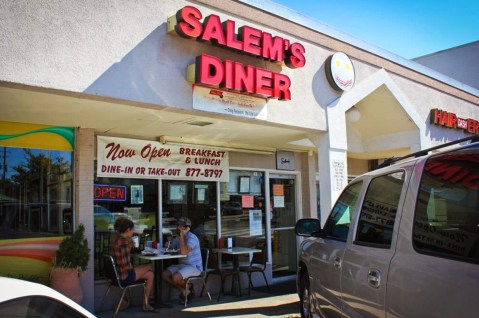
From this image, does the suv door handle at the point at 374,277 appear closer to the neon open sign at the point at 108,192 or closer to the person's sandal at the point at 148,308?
the person's sandal at the point at 148,308

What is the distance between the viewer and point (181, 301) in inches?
332

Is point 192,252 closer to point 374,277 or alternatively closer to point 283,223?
point 283,223

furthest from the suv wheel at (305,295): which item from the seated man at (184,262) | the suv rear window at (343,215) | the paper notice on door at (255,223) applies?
the paper notice on door at (255,223)

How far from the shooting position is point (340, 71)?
8516 millimetres

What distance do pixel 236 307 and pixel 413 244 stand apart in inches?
230

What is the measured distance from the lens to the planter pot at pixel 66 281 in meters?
6.79

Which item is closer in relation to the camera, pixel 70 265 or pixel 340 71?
pixel 70 265

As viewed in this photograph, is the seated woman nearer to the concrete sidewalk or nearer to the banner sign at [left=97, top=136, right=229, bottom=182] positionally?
the concrete sidewalk

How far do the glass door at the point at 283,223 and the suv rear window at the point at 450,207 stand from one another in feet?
26.2

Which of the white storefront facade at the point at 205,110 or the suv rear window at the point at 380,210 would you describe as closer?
the suv rear window at the point at 380,210

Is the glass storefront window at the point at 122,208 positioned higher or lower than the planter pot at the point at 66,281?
higher

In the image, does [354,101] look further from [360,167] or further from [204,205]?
[360,167]

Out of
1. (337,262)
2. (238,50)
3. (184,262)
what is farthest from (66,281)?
(337,262)

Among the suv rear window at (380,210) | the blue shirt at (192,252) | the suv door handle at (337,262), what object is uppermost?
the suv rear window at (380,210)
